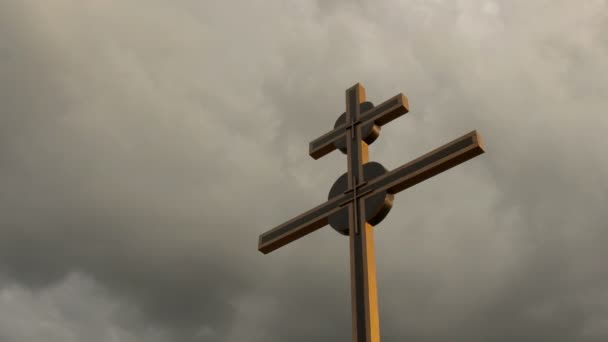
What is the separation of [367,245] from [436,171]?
1.23 m

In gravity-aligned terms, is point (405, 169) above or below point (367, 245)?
above

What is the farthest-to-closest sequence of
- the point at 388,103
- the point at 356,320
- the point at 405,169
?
the point at 388,103 → the point at 405,169 → the point at 356,320

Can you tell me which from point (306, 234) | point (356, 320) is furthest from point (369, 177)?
point (356, 320)

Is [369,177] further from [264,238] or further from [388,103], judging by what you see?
[264,238]

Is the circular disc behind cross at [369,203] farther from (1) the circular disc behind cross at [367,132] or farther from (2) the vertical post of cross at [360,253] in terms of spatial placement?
(1) the circular disc behind cross at [367,132]

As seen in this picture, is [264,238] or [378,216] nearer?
[378,216]

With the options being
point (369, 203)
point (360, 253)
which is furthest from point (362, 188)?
point (360, 253)

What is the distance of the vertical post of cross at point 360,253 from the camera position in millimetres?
8945

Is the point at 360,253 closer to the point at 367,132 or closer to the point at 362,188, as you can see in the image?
the point at 362,188

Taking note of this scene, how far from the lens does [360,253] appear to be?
9.55m

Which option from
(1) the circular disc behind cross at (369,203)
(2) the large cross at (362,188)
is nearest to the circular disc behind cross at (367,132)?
(2) the large cross at (362,188)

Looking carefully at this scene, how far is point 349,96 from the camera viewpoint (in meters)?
11.5

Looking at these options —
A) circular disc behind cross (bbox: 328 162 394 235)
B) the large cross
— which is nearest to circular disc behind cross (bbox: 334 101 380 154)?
the large cross

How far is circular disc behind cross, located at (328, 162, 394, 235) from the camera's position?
976 centimetres
